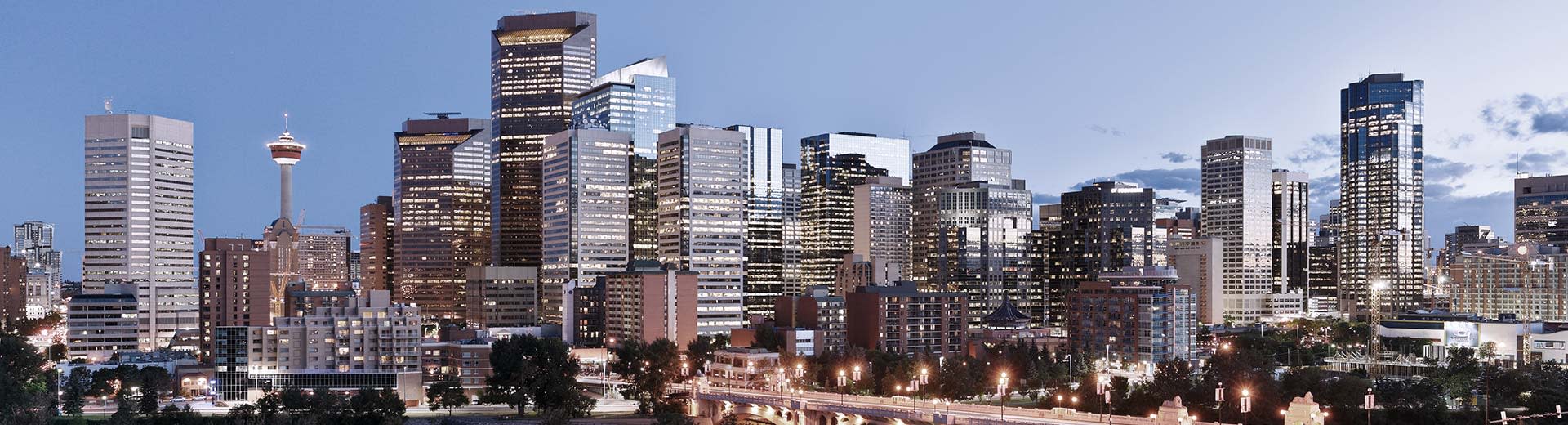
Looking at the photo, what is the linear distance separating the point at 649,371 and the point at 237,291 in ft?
195

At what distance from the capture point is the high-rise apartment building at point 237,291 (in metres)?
162

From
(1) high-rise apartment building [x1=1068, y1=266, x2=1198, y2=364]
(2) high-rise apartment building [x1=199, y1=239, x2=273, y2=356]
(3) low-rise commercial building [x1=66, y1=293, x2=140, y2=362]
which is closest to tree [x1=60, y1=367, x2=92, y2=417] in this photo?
(2) high-rise apartment building [x1=199, y1=239, x2=273, y2=356]

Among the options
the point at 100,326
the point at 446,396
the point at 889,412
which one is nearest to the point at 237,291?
the point at 100,326

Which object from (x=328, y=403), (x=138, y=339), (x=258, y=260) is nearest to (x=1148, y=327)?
(x=328, y=403)

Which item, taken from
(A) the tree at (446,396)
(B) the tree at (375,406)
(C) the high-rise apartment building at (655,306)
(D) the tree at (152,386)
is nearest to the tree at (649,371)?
(A) the tree at (446,396)

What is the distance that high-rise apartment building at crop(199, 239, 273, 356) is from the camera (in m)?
162

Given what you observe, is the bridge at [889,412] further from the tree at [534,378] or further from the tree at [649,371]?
the tree at [534,378]

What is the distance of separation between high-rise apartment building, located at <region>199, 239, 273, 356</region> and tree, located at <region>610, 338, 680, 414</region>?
47556 millimetres

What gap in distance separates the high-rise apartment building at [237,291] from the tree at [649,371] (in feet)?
156

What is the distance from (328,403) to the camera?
370 feet

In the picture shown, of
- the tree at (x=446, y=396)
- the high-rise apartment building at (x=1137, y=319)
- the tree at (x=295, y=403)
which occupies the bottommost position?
the tree at (x=446, y=396)

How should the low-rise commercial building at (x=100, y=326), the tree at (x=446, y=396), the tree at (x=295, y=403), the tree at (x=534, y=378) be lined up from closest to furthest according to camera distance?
the tree at (x=295, y=403) < the tree at (x=534, y=378) < the tree at (x=446, y=396) < the low-rise commercial building at (x=100, y=326)

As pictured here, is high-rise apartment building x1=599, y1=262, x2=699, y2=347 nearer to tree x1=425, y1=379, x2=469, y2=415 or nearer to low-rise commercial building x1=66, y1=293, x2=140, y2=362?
tree x1=425, y1=379, x2=469, y2=415

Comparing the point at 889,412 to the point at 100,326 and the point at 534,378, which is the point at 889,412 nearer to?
the point at 534,378
